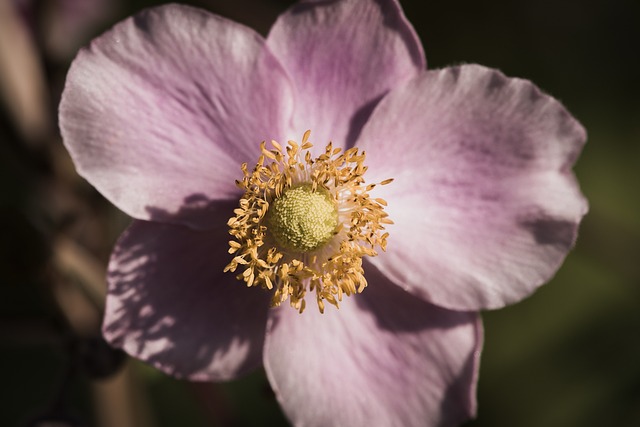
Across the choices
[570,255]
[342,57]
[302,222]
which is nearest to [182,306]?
[302,222]

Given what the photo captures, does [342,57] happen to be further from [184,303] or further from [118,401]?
[118,401]

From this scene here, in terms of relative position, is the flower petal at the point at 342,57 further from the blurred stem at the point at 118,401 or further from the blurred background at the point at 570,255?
the blurred stem at the point at 118,401

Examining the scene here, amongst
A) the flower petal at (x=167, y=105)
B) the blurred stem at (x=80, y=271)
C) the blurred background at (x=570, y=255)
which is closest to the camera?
the flower petal at (x=167, y=105)

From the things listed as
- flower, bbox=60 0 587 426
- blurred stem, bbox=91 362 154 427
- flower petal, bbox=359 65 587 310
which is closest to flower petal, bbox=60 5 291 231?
flower, bbox=60 0 587 426

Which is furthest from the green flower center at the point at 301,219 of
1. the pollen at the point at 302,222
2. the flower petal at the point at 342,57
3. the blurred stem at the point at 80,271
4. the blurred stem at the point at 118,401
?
the blurred stem at the point at 118,401

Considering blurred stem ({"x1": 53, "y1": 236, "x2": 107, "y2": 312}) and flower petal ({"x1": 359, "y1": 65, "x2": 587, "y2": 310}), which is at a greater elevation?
flower petal ({"x1": 359, "y1": 65, "x2": 587, "y2": 310})

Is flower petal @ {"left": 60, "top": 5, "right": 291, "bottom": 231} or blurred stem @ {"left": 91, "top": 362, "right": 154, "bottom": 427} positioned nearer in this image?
flower petal @ {"left": 60, "top": 5, "right": 291, "bottom": 231}

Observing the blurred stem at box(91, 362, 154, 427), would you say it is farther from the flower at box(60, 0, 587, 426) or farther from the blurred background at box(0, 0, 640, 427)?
the flower at box(60, 0, 587, 426)
